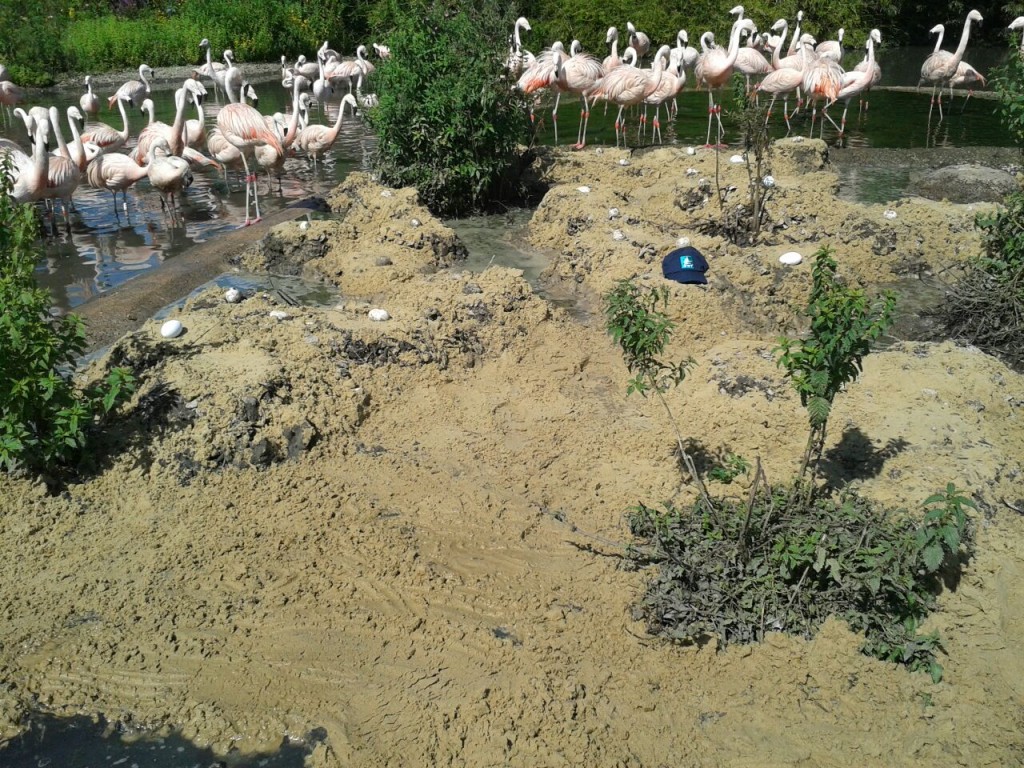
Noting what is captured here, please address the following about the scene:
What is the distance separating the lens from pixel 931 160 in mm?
13641

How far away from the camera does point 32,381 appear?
4836mm

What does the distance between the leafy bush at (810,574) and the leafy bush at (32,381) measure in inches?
130

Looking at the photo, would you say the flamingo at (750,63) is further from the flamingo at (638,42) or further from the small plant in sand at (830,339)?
the small plant in sand at (830,339)

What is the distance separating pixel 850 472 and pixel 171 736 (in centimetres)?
373

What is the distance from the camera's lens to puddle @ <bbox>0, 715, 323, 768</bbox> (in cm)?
358

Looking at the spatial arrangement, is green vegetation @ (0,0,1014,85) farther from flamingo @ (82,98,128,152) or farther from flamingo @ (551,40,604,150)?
flamingo @ (82,98,128,152)

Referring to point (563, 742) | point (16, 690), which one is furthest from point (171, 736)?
point (563, 742)

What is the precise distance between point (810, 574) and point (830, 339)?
112 cm

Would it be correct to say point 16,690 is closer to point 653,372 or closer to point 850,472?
point 653,372

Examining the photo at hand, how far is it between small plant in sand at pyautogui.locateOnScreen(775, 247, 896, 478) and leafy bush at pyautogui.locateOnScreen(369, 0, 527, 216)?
270 inches

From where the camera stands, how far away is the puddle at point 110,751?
358 cm

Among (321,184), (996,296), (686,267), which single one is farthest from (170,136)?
(996,296)

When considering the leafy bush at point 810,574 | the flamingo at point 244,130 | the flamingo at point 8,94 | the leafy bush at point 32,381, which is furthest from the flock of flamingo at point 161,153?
the leafy bush at point 810,574

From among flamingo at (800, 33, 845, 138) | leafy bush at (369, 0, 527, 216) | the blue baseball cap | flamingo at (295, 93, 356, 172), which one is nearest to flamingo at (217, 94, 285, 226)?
leafy bush at (369, 0, 527, 216)
